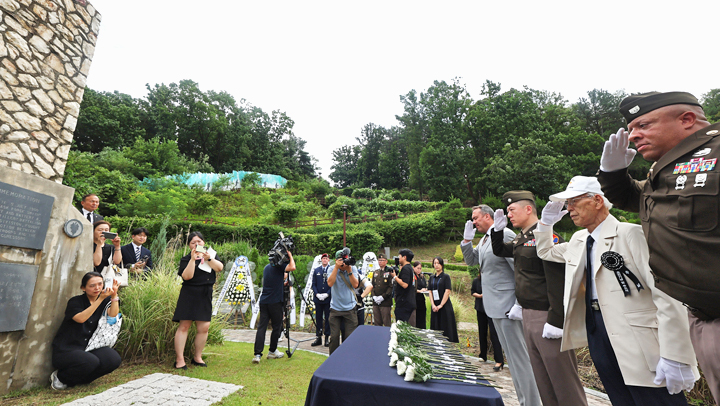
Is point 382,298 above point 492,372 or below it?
above

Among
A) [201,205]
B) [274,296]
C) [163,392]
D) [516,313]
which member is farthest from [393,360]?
[201,205]

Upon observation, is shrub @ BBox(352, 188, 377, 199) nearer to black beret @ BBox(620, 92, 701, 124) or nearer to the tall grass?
the tall grass

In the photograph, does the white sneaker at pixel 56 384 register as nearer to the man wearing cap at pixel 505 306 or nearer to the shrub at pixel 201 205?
the man wearing cap at pixel 505 306

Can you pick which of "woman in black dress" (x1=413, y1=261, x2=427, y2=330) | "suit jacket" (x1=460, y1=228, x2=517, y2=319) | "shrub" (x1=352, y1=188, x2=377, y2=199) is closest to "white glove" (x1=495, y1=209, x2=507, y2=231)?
"suit jacket" (x1=460, y1=228, x2=517, y2=319)

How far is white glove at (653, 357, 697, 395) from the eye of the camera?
1.64 m

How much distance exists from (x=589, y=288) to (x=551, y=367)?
0.79 m

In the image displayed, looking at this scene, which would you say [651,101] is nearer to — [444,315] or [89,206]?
[444,315]

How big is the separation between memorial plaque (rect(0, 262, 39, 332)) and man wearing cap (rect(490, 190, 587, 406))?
16.2 feet

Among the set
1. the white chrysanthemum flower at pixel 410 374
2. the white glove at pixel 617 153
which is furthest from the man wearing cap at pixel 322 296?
the white glove at pixel 617 153

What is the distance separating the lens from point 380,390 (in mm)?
1852

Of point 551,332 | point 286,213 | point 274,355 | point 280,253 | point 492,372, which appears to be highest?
point 286,213

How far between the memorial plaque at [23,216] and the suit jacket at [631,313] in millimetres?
5193

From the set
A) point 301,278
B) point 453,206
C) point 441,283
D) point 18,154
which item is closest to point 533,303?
point 441,283

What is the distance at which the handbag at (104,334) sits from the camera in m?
3.81
